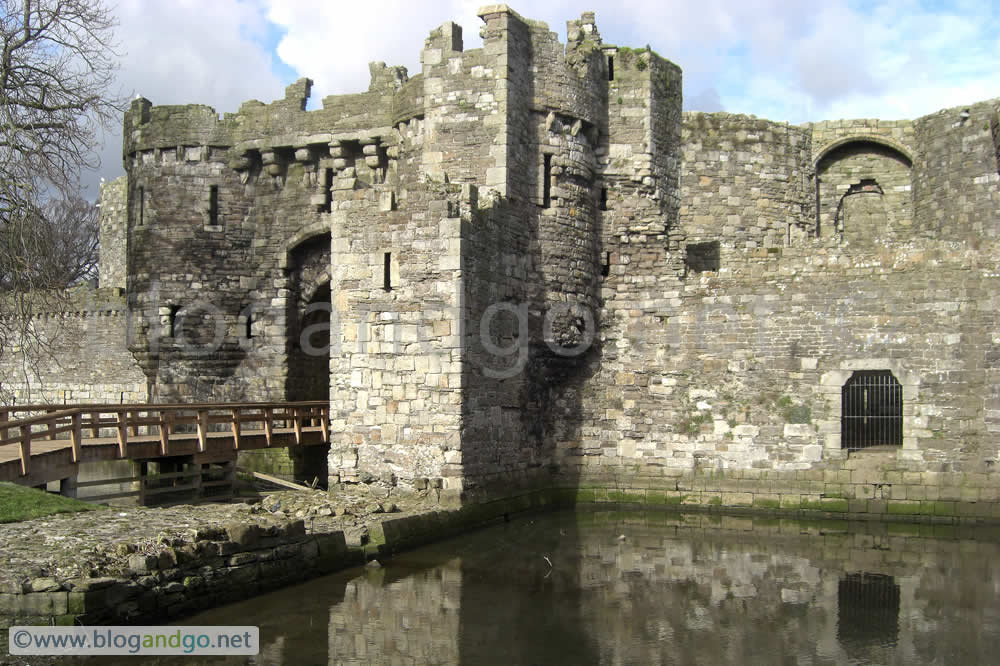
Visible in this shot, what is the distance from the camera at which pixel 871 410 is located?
49.2 ft

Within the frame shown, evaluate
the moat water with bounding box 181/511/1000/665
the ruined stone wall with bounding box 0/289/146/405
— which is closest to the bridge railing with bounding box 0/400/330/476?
the moat water with bounding box 181/511/1000/665

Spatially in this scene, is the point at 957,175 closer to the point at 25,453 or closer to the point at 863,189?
the point at 863,189

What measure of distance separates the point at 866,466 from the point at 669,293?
406cm

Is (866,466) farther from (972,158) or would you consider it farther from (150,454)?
(150,454)

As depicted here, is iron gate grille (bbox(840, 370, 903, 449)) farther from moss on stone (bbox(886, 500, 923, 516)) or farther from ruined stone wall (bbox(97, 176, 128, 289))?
ruined stone wall (bbox(97, 176, 128, 289))

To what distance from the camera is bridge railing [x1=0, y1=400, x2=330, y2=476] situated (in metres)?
12.9

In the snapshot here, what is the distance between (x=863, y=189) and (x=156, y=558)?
576 inches

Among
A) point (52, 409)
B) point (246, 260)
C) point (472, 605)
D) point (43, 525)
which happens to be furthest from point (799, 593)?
point (246, 260)

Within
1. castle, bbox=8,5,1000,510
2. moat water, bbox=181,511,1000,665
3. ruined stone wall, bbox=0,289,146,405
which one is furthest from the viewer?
ruined stone wall, bbox=0,289,146,405

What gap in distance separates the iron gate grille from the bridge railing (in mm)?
8592

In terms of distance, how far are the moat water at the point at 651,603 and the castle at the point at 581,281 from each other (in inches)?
71.7

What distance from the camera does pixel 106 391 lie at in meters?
25.0

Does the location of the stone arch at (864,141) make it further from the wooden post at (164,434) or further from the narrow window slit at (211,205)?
the wooden post at (164,434)

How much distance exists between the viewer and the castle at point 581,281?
14062 millimetres
